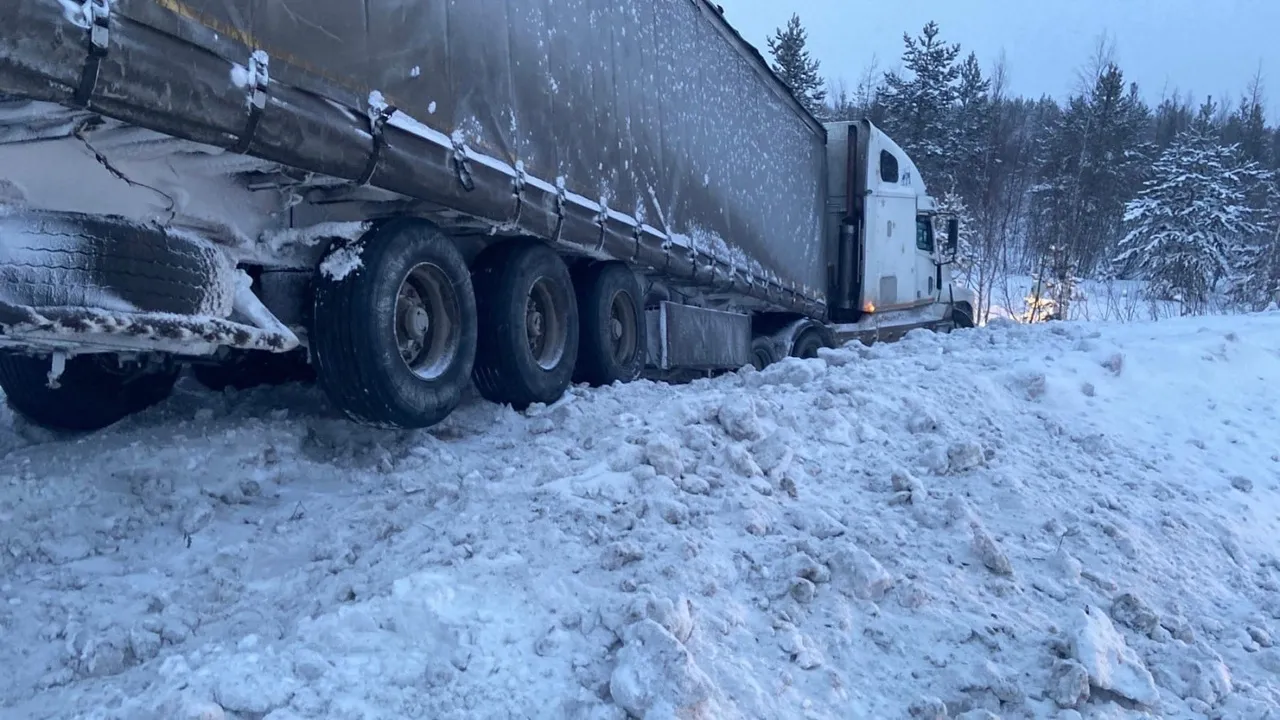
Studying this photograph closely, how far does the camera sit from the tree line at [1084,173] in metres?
34.1

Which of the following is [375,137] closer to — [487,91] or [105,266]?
[487,91]

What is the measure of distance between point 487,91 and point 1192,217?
124 feet

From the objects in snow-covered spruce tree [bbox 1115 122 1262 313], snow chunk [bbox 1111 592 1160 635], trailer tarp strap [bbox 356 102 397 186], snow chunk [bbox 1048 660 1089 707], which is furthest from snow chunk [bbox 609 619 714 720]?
snow-covered spruce tree [bbox 1115 122 1262 313]

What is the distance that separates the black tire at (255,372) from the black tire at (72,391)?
23.9 inches

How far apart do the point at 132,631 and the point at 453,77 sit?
3.07 metres

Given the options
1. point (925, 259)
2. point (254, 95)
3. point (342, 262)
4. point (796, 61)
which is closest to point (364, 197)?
point (342, 262)

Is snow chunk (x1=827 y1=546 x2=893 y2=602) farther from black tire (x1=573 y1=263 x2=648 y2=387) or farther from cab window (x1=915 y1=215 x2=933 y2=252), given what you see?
cab window (x1=915 y1=215 x2=933 y2=252)

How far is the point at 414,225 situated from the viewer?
489 cm

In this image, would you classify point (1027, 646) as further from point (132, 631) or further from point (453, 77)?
point (453, 77)

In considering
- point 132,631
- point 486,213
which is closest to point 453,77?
point 486,213

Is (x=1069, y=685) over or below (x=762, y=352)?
below

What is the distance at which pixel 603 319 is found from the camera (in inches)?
279

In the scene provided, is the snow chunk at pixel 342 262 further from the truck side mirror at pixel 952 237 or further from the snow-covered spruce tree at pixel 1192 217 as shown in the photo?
the snow-covered spruce tree at pixel 1192 217

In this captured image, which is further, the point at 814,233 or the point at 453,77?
the point at 814,233
